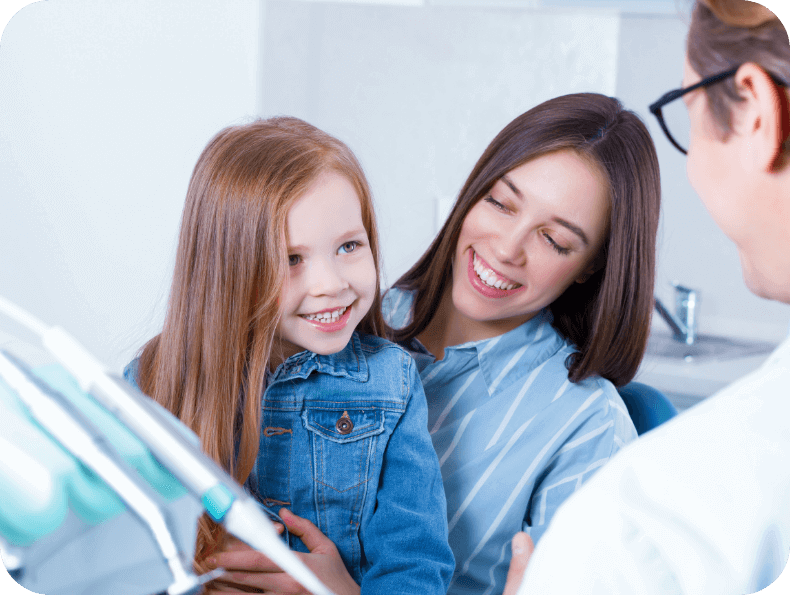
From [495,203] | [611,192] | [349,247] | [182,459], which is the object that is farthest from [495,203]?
[182,459]

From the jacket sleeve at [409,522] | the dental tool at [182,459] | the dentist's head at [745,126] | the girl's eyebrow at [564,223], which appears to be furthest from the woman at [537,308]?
the dental tool at [182,459]

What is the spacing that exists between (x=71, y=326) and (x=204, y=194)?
0.59ft

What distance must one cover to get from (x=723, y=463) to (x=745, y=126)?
0.66 ft

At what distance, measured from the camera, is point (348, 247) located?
25.5 inches

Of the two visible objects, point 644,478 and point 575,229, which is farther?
point 575,229

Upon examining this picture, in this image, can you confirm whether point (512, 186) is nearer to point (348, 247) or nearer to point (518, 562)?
point (348, 247)

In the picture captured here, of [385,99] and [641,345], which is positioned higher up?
[385,99]

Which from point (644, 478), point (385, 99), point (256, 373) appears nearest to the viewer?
point (644, 478)

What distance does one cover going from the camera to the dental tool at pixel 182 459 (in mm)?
344

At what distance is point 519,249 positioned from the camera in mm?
812

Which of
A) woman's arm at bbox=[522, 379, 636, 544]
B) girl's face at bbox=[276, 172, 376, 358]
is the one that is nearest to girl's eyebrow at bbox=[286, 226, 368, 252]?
girl's face at bbox=[276, 172, 376, 358]

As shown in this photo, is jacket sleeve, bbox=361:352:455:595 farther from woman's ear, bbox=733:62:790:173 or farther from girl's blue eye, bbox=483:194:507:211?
woman's ear, bbox=733:62:790:173

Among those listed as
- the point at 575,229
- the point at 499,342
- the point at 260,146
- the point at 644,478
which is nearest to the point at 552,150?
the point at 575,229

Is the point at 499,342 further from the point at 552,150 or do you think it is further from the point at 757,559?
the point at 757,559
